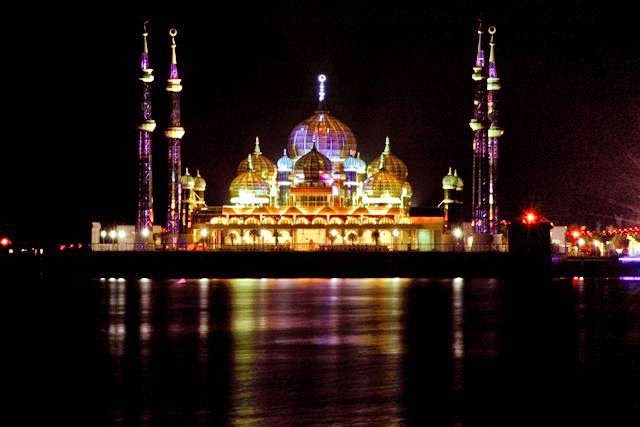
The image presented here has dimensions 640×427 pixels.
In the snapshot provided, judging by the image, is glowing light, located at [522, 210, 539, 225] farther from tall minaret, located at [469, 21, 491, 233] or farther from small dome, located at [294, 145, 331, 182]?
small dome, located at [294, 145, 331, 182]

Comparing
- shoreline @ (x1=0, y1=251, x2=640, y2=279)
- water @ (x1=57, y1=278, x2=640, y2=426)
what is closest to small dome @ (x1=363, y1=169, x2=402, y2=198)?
shoreline @ (x1=0, y1=251, x2=640, y2=279)

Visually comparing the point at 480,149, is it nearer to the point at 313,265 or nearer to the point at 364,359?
the point at 313,265

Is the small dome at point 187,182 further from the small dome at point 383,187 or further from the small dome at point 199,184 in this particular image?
the small dome at point 383,187

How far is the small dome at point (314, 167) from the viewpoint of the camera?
7938 cm

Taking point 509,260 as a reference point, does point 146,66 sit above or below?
above

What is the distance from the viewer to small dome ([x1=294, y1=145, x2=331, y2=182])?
3125 inches

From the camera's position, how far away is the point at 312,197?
262 ft

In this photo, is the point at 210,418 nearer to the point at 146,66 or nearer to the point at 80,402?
the point at 80,402

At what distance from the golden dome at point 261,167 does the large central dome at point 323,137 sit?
160 centimetres

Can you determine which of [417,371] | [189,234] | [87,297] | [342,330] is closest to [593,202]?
[189,234]

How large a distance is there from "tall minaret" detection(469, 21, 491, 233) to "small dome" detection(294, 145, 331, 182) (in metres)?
9.44

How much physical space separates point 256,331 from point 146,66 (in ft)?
136

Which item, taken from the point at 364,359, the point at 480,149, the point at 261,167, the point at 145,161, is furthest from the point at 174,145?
the point at 364,359

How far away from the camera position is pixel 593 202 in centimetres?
11044
